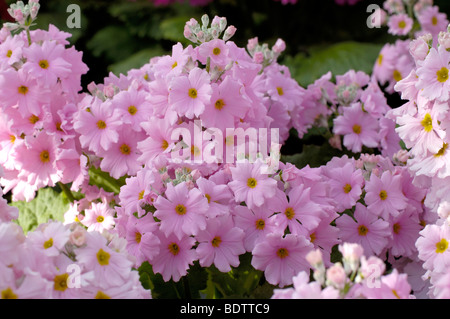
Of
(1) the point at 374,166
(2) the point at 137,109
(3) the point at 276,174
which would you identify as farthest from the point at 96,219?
(1) the point at 374,166

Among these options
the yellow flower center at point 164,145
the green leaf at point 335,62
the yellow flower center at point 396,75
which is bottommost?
the yellow flower center at point 164,145

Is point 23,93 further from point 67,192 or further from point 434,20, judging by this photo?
point 434,20

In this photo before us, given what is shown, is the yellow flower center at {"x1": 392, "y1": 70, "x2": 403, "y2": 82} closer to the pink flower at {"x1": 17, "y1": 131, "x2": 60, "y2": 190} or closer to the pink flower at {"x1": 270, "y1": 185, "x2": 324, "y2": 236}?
the pink flower at {"x1": 270, "y1": 185, "x2": 324, "y2": 236}

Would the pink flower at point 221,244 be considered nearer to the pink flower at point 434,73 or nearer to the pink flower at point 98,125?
the pink flower at point 98,125

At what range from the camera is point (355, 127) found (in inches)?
56.2

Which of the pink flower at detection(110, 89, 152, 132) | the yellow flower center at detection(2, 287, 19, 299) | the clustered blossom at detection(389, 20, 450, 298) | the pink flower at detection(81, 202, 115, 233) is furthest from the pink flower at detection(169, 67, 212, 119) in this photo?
the yellow flower center at detection(2, 287, 19, 299)

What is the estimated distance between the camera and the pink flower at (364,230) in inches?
45.4

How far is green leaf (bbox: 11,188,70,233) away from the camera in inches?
56.4

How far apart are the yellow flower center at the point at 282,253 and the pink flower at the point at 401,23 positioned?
3.99ft

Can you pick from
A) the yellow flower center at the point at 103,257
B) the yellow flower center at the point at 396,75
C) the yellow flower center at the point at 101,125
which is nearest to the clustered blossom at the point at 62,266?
the yellow flower center at the point at 103,257

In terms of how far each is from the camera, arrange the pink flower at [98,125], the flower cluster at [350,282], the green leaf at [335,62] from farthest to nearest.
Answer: the green leaf at [335,62]
the pink flower at [98,125]
the flower cluster at [350,282]
